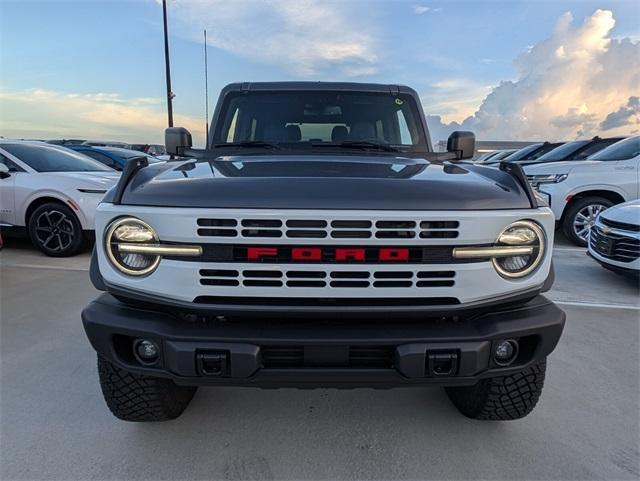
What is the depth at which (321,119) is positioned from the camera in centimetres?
344

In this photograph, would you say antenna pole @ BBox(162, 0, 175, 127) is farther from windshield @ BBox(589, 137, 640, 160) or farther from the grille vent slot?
the grille vent slot

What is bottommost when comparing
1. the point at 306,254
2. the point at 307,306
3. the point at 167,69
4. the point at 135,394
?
the point at 135,394

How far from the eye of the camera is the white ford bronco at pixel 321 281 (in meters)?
1.83

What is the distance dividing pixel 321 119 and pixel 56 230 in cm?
448

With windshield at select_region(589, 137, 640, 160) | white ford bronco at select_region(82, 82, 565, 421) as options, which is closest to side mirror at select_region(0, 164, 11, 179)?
white ford bronco at select_region(82, 82, 565, 421)

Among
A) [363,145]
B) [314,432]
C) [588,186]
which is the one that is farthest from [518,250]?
[588,186]

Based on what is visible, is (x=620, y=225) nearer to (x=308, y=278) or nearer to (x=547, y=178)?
(x=547, y=178)

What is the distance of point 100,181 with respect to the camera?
6281 mm

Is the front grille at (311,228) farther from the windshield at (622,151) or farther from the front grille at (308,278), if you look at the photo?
the windshield at (622,151)

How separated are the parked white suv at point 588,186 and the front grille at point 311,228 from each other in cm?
622

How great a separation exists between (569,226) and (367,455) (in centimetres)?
644

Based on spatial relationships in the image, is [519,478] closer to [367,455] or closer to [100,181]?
[367,455]

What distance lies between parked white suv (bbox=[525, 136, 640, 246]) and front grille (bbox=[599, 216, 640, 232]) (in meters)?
2.03

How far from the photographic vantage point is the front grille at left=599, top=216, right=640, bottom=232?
15.7 feet
